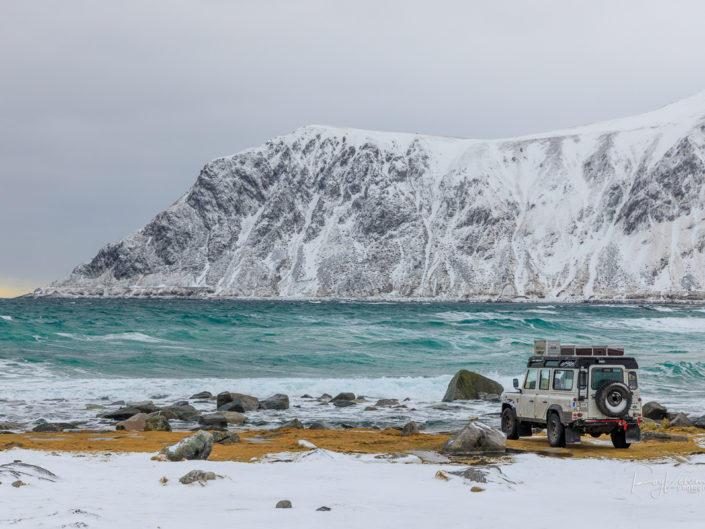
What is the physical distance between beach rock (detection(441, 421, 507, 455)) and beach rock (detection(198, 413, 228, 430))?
846 centimetres

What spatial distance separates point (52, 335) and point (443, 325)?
133 feet

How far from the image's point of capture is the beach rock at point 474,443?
1534cm

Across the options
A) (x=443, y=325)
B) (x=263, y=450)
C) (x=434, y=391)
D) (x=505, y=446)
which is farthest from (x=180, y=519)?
(x=443, y=325)

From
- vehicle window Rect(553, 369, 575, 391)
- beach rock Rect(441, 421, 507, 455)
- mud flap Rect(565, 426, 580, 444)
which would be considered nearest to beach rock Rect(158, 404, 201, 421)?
beach rock Rect(441, 421, 507, 455)

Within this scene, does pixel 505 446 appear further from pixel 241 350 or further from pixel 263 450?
pixel 241 350

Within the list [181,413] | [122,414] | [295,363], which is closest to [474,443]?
[181,413]

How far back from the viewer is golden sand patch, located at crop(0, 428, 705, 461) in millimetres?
15414

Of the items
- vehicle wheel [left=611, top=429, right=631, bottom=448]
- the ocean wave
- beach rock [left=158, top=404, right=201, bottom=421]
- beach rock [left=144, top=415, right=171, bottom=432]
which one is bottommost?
the ocean wave

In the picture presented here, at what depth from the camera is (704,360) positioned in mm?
42031

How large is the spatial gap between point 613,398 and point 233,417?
11940mm

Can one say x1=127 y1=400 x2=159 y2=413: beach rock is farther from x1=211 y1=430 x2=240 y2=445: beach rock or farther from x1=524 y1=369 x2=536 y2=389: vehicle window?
x1=524 y1=369 x2=536 y2=389: vehicle window

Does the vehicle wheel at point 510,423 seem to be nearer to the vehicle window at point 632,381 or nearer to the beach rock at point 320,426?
the vehicle window at point 632,381

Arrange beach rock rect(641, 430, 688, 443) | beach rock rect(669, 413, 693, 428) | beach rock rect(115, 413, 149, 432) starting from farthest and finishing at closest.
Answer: beach rock rect(669, 413, 693, 428) < beach rock rect(115, 413, 149, 432) < beach rock rect(641, 430, 688, 443)

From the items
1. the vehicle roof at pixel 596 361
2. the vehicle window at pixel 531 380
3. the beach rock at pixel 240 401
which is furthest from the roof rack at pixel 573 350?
the beach rock at pixel 240 401
